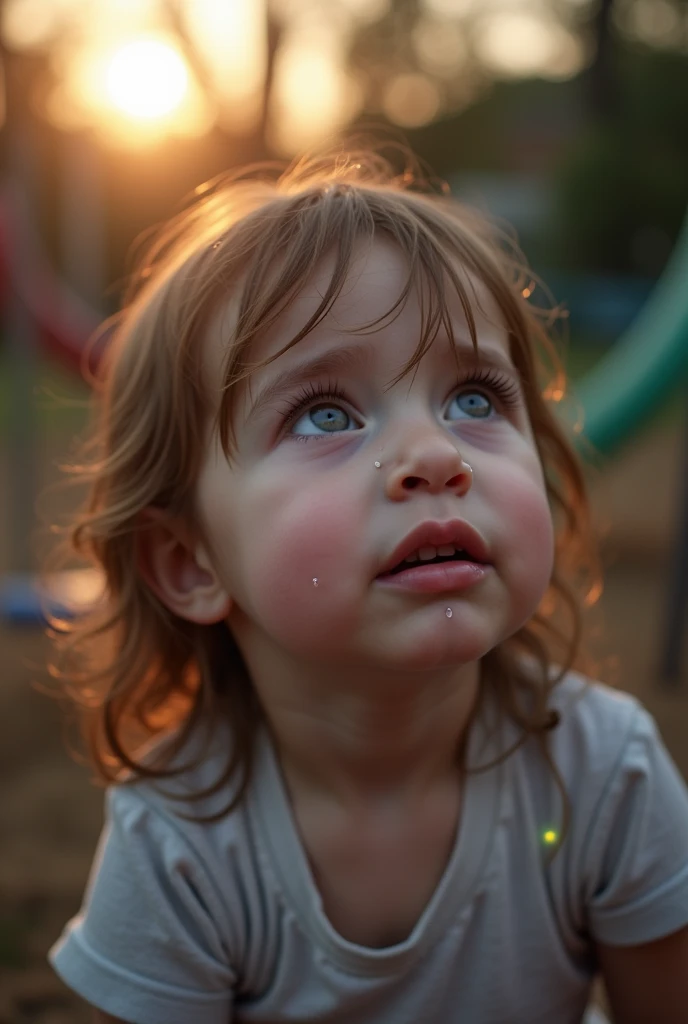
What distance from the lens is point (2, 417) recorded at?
9.21 meters

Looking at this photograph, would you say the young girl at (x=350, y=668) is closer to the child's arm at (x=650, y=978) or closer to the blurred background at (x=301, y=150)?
the child's arm at (x=650, y=978)

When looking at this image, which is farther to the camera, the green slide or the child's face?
the green slide

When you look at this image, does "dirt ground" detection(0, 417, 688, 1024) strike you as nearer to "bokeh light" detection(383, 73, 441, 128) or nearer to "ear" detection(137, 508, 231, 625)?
"ear" detection(137, 508, 231, 625)

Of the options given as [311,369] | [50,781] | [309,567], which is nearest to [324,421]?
[311,369]

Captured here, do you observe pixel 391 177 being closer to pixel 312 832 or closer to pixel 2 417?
pixel 312 832

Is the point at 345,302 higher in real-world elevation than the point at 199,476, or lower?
higher

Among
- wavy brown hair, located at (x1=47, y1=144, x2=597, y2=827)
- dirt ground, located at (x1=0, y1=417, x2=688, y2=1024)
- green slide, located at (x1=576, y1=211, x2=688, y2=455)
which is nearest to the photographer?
wavy brown hair, located at (x1=47, y1=144, x2=597, y2=827)

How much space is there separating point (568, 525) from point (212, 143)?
11664mm

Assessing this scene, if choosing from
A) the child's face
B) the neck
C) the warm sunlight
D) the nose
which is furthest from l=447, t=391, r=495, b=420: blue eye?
the warm sunlight

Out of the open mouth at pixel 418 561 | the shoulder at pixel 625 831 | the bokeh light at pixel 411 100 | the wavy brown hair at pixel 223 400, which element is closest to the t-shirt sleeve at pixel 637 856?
the shoulder at pixel 625 831

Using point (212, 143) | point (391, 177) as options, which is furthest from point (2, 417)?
point (391, 177)

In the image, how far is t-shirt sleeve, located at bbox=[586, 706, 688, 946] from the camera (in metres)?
1.19

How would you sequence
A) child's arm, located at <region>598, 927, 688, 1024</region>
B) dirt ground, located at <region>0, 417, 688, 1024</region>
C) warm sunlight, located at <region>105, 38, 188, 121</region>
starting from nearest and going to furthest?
child's arm, located at <region>598, 927, 688, 1024</region>, dirt ground, located at <region>0, 417, 688, 1024</region>, warm sunlight, located at <region>105, 38, 188, 121</region>

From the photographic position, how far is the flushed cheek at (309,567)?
979 mm
